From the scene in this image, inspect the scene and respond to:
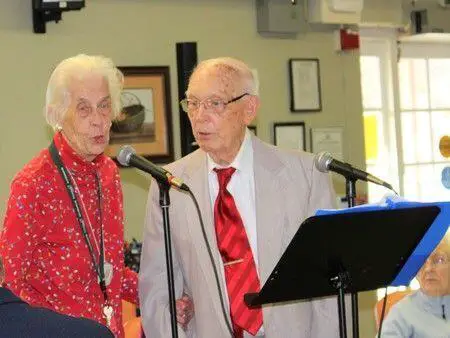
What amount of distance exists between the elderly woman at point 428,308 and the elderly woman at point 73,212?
1371mm

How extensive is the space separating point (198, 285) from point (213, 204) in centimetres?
28

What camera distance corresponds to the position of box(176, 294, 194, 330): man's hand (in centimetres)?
314

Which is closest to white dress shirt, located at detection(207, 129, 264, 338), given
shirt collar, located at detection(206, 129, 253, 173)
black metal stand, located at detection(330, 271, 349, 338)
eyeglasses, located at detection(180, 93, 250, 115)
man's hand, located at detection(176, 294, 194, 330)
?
shirt collar, located at detection(206, 129, 253, 173)

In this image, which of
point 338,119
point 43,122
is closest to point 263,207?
point 43,122

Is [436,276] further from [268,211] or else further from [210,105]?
[210,105]

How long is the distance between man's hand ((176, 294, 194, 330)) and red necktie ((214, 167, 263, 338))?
160 mm

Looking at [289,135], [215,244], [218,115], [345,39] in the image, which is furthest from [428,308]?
[345,39]

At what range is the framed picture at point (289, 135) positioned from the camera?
6.14 meters

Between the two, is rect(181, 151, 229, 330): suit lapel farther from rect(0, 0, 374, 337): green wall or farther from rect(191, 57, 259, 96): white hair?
rect(0, 0, 374, 337): green wall

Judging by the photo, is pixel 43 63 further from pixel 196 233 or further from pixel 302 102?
pixel 196 233

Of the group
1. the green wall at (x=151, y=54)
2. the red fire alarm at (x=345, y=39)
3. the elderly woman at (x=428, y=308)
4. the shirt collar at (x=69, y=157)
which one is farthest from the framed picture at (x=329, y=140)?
the shirt collar at (x=69, y=157)

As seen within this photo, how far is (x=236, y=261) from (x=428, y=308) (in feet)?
4.48

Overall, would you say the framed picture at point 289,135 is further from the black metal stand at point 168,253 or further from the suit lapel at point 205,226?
the black metal stand at point 168,253

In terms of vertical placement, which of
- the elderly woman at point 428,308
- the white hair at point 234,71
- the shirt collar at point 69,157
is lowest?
the elderly woman at point 428,308
